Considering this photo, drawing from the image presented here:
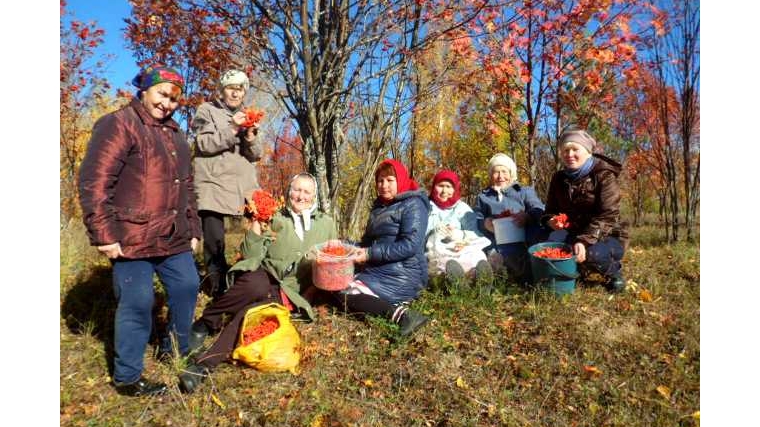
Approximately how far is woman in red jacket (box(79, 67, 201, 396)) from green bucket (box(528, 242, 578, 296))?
2.71 meters

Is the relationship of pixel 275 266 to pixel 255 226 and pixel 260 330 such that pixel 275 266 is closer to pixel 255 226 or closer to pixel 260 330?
pixel 255 226

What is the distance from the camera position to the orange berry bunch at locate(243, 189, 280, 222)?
3.04 meters

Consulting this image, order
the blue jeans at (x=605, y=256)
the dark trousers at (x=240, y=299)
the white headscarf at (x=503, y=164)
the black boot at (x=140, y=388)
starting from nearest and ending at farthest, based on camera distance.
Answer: the black boot at (x=140, y=388)
the dark trousers at (x=240, y=299)
the blue jeans at (x=605, y=256)
the white headscarf at (x=503, y=164)

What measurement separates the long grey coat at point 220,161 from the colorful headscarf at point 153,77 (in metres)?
0.71

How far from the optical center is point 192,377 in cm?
250

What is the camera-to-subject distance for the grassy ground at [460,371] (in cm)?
227

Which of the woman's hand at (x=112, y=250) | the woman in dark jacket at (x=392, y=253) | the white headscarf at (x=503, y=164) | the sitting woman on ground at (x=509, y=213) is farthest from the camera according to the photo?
the white headscarf at (x=503, y=164)

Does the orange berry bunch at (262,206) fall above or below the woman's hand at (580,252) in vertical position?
above

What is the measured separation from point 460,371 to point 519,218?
1.74m

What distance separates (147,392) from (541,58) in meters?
5.80

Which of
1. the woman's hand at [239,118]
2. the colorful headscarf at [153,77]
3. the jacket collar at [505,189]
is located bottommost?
the jacket collar at [505,189]

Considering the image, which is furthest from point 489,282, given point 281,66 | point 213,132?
point 281,66

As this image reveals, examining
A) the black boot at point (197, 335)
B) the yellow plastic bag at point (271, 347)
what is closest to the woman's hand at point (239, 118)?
the yellow plastic bag at point (271, 347)

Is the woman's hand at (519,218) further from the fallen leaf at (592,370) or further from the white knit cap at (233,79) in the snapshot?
the white knit cap at (233,79)
